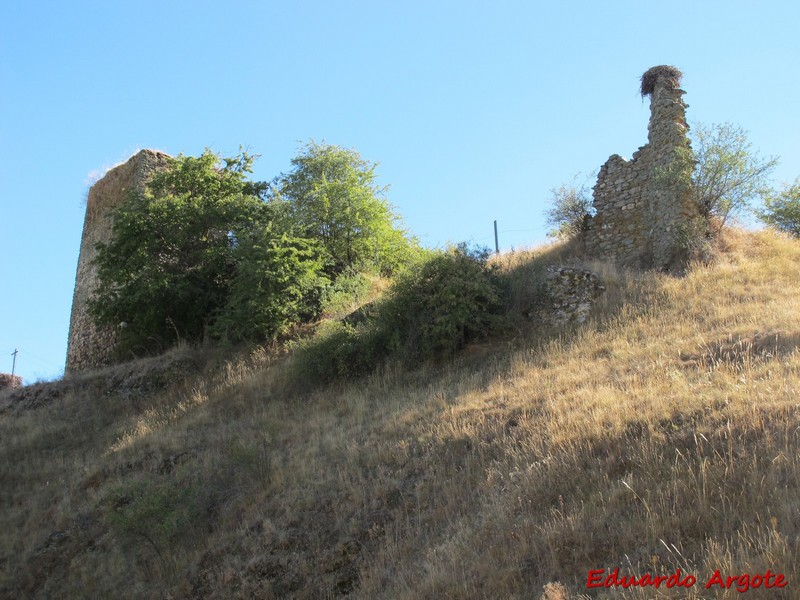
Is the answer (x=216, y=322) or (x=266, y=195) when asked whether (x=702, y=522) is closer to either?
(x=216, y=322)

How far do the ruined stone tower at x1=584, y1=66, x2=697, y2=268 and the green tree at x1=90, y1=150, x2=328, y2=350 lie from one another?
843 centimetres

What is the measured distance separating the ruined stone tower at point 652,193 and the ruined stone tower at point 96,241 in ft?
48.4

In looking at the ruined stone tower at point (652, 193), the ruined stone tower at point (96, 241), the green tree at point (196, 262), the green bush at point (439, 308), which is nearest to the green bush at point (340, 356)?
the green bush at point (439, 308)

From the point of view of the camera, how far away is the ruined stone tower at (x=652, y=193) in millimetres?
17906

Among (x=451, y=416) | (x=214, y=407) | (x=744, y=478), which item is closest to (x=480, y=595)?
(x=744, y=478)

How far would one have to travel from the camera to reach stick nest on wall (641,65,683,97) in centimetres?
1897

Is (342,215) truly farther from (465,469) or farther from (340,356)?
(465,469)

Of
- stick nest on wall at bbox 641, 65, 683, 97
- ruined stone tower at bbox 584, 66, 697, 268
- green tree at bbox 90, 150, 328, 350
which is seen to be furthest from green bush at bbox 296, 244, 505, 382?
stick nest on wall at bbox 641, 65, 683, 97

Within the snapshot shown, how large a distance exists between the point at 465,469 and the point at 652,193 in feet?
41.1

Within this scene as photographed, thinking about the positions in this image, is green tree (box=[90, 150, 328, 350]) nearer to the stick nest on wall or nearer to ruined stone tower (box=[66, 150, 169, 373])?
ruined stone tower (box=[66, 150, 169, 373])

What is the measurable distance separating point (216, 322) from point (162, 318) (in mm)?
2316

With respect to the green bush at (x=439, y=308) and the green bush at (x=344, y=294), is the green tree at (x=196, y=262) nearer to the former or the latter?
the green bush at (x=344, y=294)

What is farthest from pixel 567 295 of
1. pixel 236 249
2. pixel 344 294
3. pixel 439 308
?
pixel 236 249

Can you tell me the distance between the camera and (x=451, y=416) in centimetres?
1086
